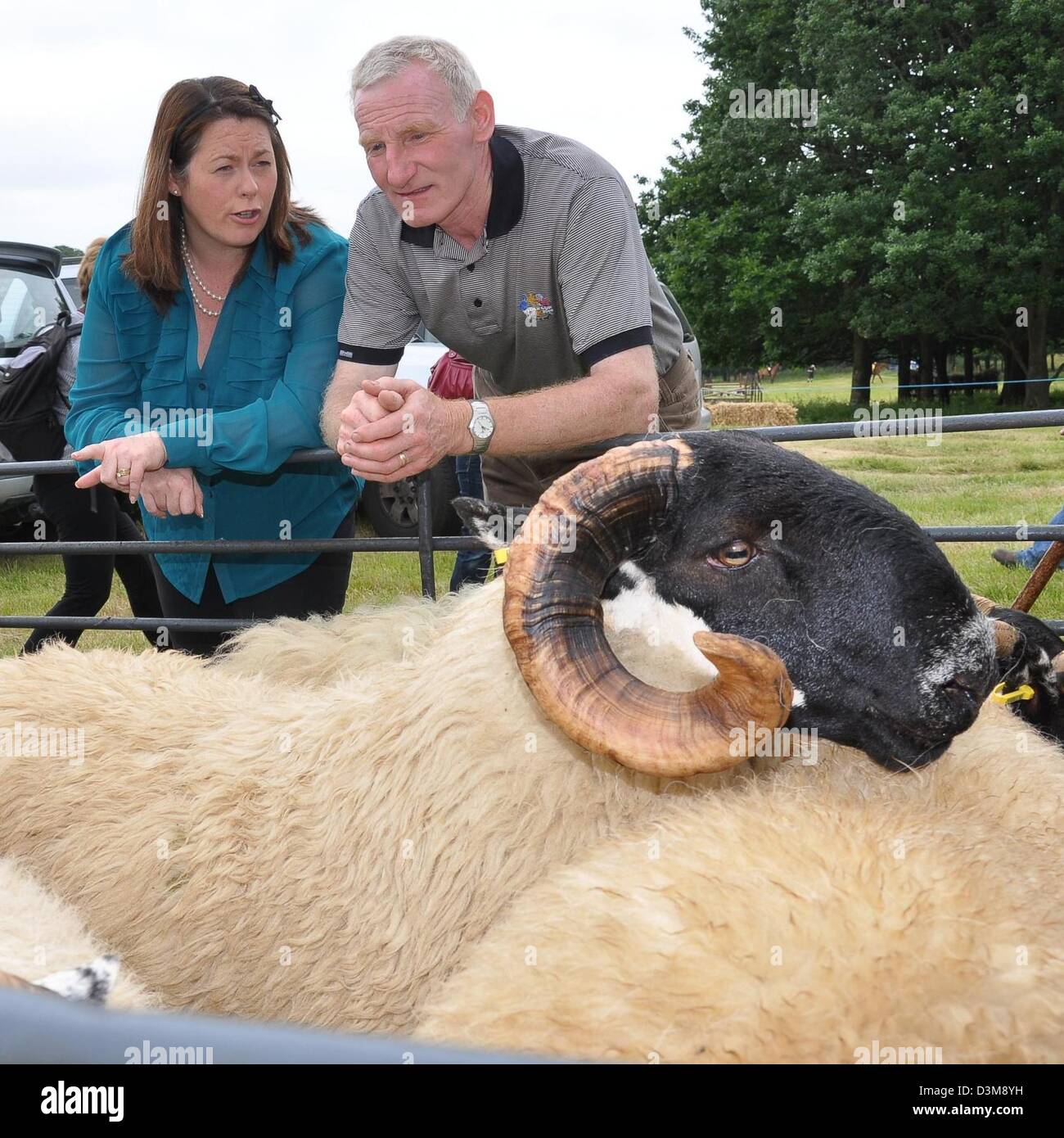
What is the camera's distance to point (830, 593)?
2139 millimetres

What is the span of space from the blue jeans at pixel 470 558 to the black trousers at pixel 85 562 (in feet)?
6.21

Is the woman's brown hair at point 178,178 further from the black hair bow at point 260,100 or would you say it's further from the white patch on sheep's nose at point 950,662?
the white patch on sheep's nose at point 950,662

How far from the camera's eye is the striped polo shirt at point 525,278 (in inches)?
122

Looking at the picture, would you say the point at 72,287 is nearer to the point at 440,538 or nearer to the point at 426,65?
the point at 440,538

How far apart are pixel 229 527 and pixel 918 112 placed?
2900cm

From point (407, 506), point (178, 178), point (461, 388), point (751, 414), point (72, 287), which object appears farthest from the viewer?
point (751, 414)

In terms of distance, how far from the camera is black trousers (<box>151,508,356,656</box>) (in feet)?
13.6

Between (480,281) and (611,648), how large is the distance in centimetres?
157

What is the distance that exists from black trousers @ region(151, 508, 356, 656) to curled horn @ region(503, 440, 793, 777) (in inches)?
83.9

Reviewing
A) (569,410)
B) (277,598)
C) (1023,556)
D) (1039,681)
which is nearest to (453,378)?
(277,598)

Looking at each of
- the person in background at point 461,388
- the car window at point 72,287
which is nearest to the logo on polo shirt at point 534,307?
the person in background at point 461,388

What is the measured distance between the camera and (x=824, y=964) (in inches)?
55.3

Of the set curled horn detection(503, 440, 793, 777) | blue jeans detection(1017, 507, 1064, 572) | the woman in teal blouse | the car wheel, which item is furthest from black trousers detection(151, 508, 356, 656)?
blue jeans detection(1017, 507, 1064, 572)
